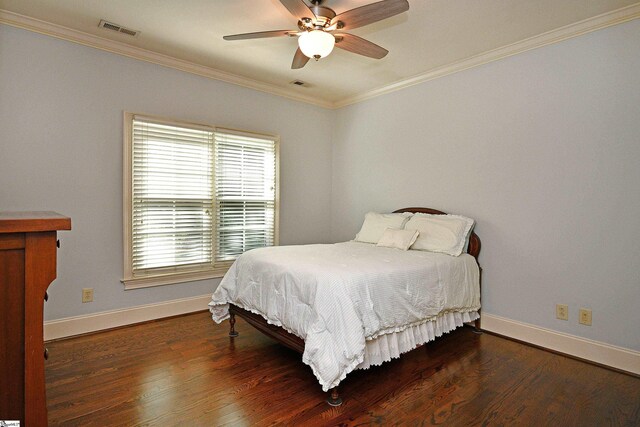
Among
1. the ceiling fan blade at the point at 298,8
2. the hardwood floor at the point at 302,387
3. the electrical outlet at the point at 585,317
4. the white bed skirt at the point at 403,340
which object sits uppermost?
the ceiling fan blade at the point at 298,8

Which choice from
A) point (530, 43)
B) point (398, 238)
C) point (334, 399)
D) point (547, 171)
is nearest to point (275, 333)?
Result: point (334, 399)

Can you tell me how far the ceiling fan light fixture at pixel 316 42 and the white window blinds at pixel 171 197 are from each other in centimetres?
183

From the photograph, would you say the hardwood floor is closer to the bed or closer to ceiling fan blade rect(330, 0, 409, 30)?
the bed

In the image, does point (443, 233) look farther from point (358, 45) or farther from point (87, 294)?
point (87, 294)

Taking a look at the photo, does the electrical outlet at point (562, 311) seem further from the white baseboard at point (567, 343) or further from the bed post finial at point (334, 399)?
the bed post finial at point (334, 399)

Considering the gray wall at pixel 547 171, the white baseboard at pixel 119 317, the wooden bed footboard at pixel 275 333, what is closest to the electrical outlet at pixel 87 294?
the white baseboard at pixel 119 317

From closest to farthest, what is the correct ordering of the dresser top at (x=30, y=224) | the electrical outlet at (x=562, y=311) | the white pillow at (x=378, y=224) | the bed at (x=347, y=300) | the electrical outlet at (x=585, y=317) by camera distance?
the dresser top at (x=30, y=224) → the bed at (x=347, y=300) → the electrical outlet at (x=585, y=317) → the electrical outlet at (x=562, y=311) → the white pillow at (x=378, y=224)

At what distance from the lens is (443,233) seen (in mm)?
3264

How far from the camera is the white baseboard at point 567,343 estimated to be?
250 centimetres

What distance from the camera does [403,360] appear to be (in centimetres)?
265

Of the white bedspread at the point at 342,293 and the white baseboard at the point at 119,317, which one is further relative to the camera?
the white baseboard at the point at 119,317

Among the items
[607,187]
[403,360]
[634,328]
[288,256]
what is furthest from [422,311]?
[607,187]

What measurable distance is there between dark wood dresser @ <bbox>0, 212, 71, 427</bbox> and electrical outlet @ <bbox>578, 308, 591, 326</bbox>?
3.43 m

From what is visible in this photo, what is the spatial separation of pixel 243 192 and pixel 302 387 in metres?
2.44
